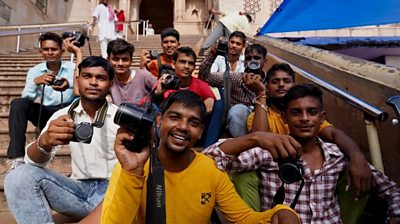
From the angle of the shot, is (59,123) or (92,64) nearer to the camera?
(59,123)

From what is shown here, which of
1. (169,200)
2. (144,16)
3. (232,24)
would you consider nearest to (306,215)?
(169,200)

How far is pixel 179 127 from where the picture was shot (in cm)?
136

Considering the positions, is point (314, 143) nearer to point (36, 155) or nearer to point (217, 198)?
point (217, 198)

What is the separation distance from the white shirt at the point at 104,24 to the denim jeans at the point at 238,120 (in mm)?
4617

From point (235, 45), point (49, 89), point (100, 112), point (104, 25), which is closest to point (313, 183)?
point (100, 112)

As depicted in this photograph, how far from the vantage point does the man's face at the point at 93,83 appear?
1.83 m

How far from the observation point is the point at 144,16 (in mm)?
18703

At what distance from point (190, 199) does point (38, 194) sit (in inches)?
29.6

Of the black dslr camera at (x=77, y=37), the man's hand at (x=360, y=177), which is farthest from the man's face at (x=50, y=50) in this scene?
the man's hand at (x=360, y=177)

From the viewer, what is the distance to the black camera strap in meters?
1.14

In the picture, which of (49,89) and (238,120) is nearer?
(238,120)

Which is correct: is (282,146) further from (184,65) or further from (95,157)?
(184,65)

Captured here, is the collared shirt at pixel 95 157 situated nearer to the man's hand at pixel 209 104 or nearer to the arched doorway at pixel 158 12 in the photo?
the man's hand at pixel 209 104

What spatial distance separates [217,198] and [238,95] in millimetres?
1461
